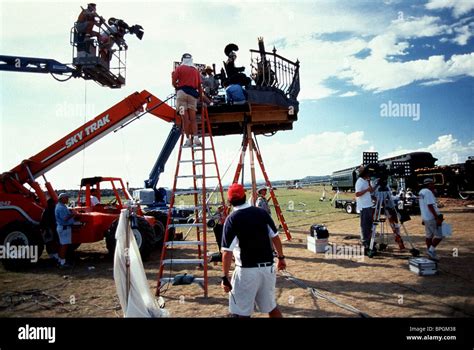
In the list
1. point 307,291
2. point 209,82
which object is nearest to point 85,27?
point 209,82

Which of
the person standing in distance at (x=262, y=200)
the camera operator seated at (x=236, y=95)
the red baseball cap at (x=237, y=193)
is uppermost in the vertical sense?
the camera operator seated at (x=236, y=95)

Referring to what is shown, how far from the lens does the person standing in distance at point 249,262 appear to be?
3652 mm

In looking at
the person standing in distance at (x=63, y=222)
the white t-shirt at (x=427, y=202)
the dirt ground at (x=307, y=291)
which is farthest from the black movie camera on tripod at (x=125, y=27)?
the white t-shirt at (x=427, y=202)

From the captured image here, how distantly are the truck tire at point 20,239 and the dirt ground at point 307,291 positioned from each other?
296 mm

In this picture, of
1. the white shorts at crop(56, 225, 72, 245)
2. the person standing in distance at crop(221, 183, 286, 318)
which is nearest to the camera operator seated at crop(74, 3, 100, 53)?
the white shorts at crop(56, 225, 72, 245)

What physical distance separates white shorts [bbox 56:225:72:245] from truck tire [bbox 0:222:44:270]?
2.74 feet

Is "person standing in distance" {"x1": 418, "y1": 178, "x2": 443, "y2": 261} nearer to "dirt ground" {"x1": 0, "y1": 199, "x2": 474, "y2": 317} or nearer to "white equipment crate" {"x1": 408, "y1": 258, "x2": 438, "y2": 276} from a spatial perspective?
"dirt ground" {"x1": 0, "y1": 199, "x2": 474, "y2": 317}

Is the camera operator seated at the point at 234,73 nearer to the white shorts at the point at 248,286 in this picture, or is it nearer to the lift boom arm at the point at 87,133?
the lift boom arm at the point at 87,133

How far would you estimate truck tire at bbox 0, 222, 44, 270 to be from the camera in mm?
8656

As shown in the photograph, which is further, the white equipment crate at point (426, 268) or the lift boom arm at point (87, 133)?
the lift boom arm at point (87, 133)

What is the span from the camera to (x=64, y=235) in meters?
8.68
